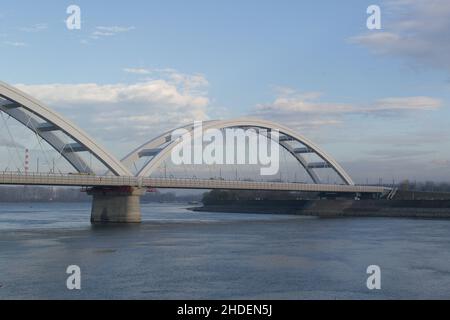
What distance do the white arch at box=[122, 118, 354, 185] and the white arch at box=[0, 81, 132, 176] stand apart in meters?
3.08

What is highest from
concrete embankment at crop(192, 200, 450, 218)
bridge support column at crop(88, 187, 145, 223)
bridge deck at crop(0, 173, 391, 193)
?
bridge deck at crop(0, 173, 391, 193)

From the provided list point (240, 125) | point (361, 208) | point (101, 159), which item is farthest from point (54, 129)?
point (361, 208)

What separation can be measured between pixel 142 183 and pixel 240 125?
14.0 metres

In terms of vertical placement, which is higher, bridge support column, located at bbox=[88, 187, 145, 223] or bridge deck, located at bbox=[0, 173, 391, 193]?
bridge deck, located at bbox=[0, 173, 391, 193]

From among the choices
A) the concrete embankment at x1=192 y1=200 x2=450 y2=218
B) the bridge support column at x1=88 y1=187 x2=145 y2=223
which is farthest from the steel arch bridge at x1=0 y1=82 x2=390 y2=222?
the concrete embankment at x1=192 y1=200 x2=450 y2=218

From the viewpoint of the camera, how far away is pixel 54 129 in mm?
41688

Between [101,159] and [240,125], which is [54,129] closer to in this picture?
[101,159]

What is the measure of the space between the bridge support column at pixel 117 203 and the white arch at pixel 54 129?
55.8 inches

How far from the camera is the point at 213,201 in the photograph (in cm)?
9894

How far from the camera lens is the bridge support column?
45031 mm

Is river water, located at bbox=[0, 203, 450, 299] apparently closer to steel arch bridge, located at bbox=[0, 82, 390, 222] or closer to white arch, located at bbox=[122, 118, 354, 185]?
steel arch bridge, located at bbox=[0, 82, 390, 222]
